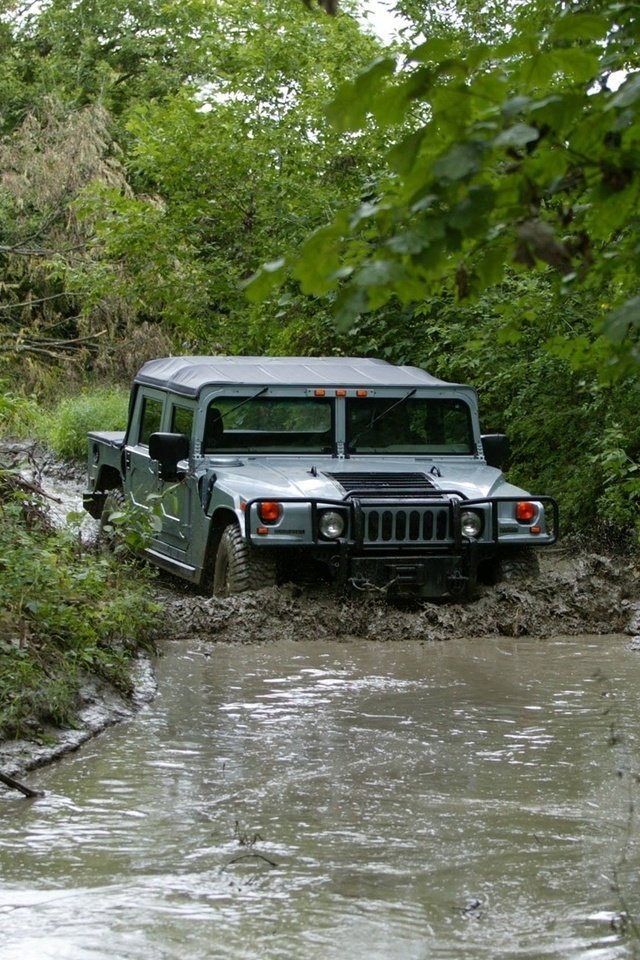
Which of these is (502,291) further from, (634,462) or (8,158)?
(8,158)

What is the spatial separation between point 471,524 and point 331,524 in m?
0.83

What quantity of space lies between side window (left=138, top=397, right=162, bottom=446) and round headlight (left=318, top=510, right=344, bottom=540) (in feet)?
6.99

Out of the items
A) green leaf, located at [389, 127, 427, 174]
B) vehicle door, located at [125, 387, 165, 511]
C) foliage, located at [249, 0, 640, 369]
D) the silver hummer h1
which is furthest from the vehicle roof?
green leaf, located at [389, 127, 427, 174]

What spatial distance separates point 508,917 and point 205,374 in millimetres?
6109

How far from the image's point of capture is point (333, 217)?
13484mm

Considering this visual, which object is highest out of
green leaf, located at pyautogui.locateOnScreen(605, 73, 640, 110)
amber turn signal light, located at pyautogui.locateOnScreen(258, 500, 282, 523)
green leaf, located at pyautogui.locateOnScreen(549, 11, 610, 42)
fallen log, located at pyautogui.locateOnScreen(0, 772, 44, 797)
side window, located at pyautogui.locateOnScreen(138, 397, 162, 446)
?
green leaf, located at pyautogui.locateOnScreen(549, 11, 610, 42)

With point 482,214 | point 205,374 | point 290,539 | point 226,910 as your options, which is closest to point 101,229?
point 205,374

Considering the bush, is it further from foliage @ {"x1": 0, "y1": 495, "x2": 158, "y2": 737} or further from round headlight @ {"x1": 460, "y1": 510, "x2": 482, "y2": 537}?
foliage @ {"x1": 0, "y1": 495, "x2": 158, "y2": 737}

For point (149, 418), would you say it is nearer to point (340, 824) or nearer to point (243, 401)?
point (243, 401)

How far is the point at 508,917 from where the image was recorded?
4.30m

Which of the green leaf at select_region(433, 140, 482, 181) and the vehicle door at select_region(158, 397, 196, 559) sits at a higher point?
the green leaf at select_region(433, 140, 482, 181)

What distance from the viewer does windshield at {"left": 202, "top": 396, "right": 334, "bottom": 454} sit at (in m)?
9.77

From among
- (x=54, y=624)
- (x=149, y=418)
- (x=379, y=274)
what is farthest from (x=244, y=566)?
Result: (x=379, y=274)

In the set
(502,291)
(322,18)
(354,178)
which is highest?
(322,18)
